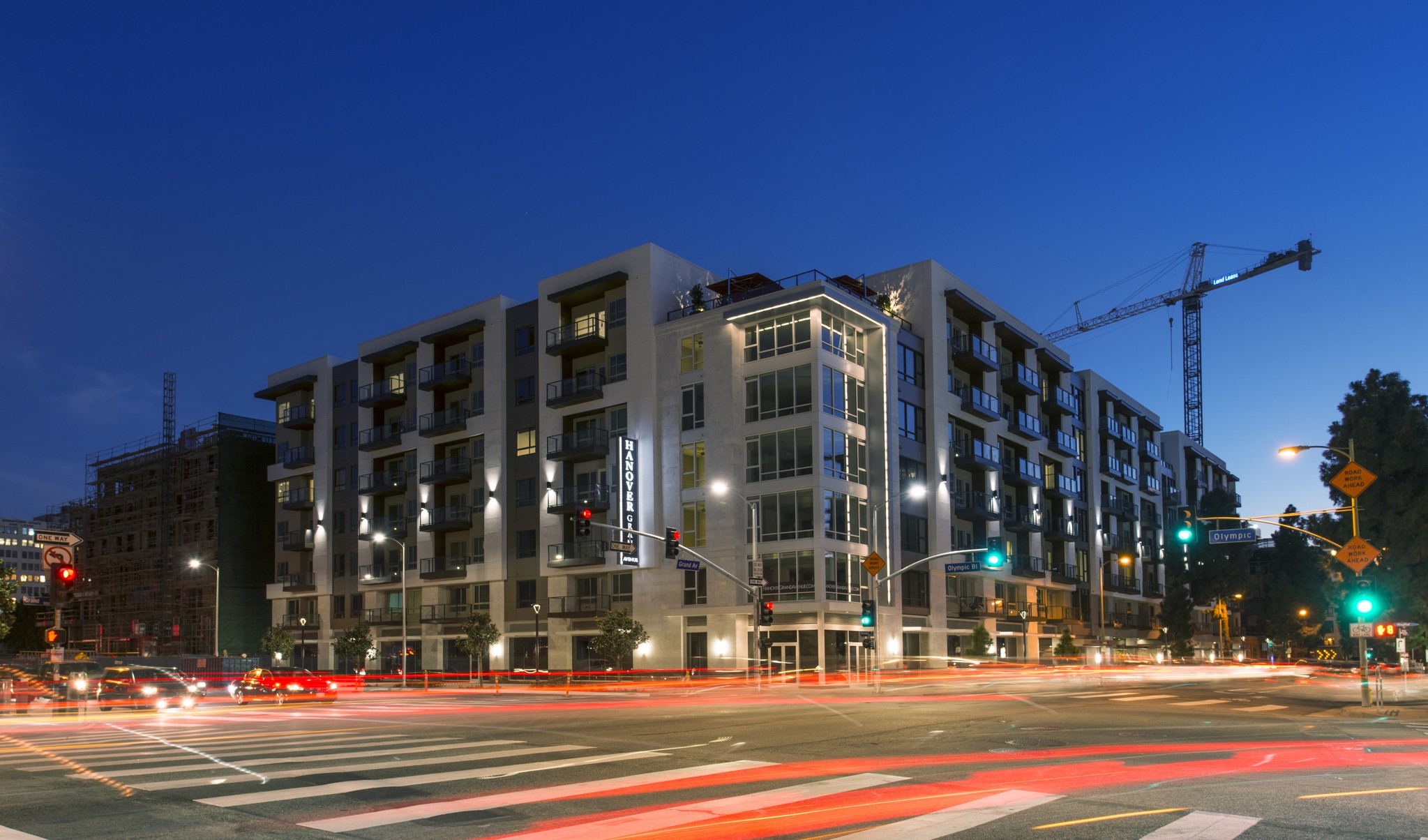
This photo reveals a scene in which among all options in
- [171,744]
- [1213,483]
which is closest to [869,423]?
[171,744]

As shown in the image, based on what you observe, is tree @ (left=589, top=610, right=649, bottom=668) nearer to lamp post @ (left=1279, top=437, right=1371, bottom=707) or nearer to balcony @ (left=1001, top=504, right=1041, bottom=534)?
balcony @ (left=1001, top=504, right=1041, bottom=534)

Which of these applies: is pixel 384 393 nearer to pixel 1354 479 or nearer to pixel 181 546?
pixel 181 546

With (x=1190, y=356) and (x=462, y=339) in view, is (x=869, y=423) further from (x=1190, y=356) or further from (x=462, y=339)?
(x=1190, y=356)

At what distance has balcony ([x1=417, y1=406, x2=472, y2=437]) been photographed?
72812 millimetres

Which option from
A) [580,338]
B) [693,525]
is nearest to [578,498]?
[693,525]

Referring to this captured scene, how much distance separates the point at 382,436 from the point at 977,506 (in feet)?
136

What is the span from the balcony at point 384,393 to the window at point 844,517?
34630mm

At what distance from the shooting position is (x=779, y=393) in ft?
196

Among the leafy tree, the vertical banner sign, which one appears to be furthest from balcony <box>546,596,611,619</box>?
the leafy tree

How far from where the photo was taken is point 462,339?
249ft

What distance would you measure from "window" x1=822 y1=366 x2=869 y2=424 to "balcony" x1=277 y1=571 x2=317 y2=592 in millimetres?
44912

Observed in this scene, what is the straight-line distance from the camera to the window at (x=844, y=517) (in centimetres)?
5753

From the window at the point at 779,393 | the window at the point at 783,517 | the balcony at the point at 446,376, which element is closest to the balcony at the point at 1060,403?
the window at the point at 779,393

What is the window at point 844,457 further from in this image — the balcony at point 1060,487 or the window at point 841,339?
the balcony at point 1060,487
